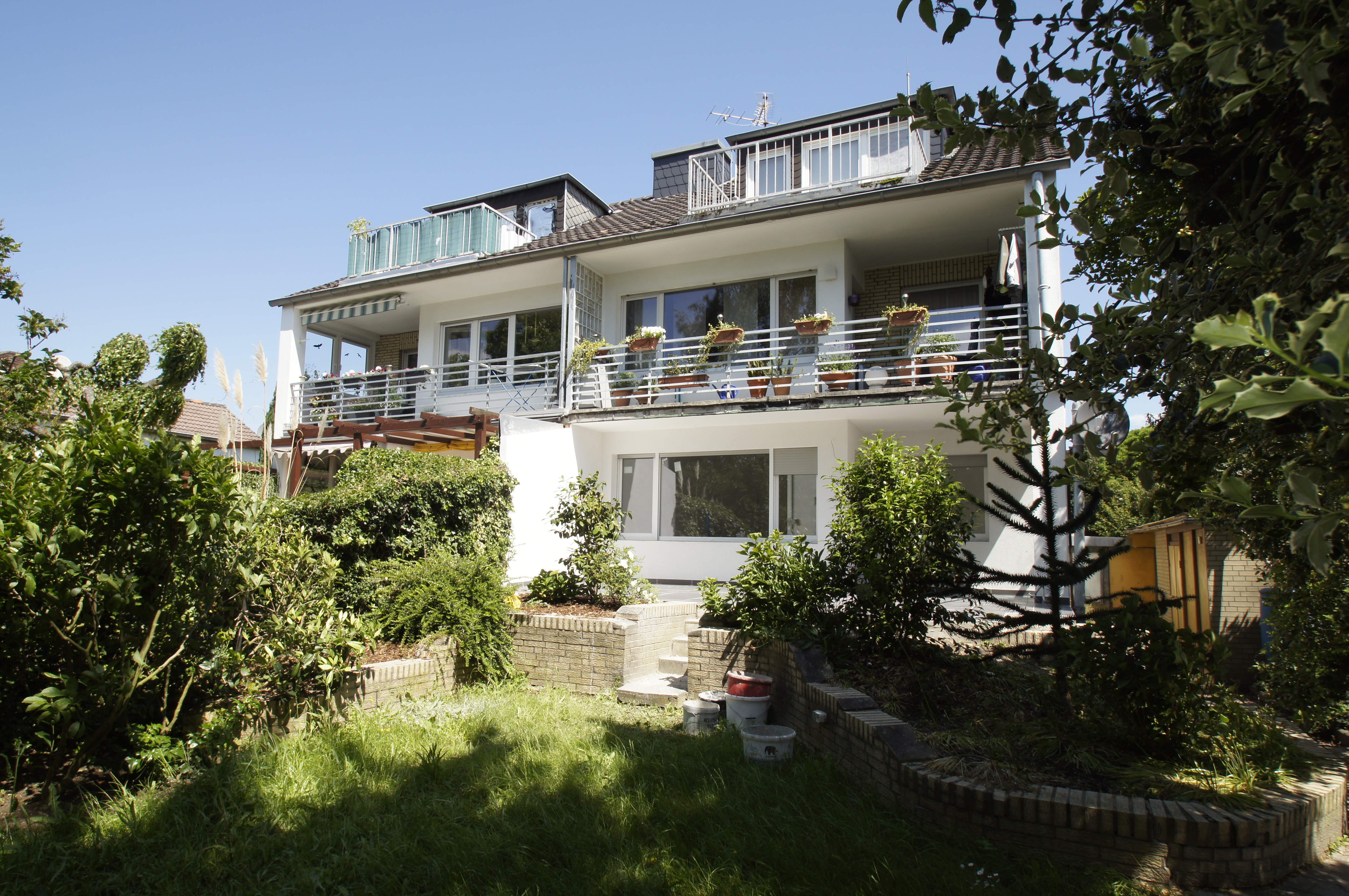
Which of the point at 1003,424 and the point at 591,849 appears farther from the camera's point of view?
→ the point at 591,849

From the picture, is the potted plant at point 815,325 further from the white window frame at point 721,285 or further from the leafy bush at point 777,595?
the leafy bush at point 777,595

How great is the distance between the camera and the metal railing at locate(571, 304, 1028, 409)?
12398 millimetres

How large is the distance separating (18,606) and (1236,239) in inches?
264

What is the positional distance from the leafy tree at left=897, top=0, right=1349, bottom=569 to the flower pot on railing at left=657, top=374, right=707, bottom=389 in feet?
34.4

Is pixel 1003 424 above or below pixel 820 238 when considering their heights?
below

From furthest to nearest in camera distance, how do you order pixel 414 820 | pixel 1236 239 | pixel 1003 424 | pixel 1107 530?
1. pixel 1107 530
2. pixel 414 820
3. pixel 1003 424
4. pixel 1236 239

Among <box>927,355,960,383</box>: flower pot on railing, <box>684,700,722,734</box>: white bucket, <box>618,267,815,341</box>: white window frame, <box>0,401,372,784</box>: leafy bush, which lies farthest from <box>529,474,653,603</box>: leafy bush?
<box>618,267,815,341</box>: white window frame

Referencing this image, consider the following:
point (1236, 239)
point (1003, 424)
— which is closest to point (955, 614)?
point (1003, 424)

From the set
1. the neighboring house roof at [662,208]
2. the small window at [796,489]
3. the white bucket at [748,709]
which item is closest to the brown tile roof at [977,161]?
the neighboring house roof at [662,208]

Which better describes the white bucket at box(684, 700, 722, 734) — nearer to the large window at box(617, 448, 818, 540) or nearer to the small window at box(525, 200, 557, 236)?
the large window at box(617, 448, 818, 540)

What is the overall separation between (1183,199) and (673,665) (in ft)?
21.5

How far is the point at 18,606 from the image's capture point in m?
4.61

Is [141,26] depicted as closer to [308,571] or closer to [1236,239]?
[308,571]

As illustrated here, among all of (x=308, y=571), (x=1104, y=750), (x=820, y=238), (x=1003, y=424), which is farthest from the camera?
(x=820, y=238)
